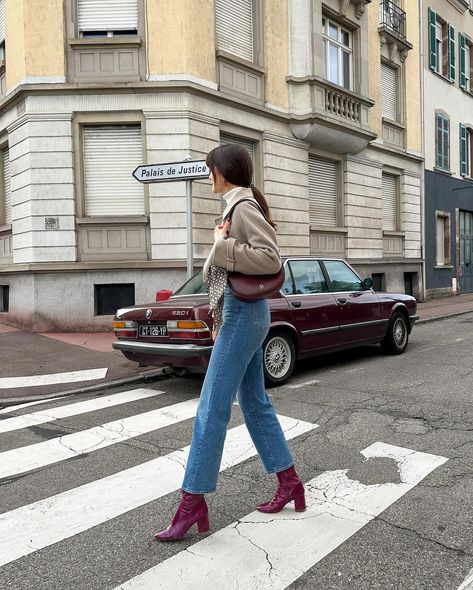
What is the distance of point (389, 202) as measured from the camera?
19.9 m

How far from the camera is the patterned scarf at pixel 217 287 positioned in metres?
2.87

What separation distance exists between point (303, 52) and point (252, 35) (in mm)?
1629

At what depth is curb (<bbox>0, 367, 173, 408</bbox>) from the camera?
6535 millimetres

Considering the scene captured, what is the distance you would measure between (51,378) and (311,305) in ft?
12.2

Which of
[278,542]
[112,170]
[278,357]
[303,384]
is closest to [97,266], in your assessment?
[112,170]

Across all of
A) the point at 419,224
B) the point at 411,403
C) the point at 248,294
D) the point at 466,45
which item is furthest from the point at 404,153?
the point at 248,294

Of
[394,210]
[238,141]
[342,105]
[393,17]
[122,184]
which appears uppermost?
[393,17]

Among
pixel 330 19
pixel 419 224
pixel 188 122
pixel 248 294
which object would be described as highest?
pixel 330 19

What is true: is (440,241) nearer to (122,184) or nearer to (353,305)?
(122,184)

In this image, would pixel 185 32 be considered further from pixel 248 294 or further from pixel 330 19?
pixel 248 294

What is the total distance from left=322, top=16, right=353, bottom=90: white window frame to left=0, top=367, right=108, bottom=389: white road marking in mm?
11957

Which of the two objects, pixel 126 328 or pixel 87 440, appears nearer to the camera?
pixel 87 440

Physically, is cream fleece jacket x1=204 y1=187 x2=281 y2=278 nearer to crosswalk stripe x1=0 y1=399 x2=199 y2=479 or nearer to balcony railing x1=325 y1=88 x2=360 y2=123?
crosswalk stripe x1=0 y1=399 x2=199 y2=479

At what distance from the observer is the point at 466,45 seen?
947 inches
